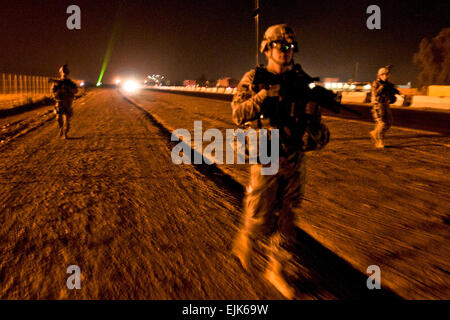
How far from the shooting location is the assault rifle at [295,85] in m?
2.23

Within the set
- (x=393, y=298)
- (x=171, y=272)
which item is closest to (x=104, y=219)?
(x=171, y=272)

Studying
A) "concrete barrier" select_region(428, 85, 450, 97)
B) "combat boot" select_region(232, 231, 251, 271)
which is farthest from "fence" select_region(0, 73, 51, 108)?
"concrete barrier" select_region(428, 85, 450, 97)

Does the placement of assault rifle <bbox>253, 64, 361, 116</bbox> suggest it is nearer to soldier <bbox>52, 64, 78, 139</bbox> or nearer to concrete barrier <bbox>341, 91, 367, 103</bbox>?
soldier <bbox>52, 64, 78, 139</bbox>

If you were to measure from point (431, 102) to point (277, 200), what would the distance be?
2239cm

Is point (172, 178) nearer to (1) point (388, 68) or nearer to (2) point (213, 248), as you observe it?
(2) point (213, 248)

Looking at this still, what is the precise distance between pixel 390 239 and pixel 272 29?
2365 mm

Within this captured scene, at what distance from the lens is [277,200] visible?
99.0 inches

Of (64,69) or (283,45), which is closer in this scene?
(283,45)

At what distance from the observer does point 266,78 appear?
2230mm

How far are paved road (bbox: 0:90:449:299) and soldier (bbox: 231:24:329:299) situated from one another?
15.2 inches

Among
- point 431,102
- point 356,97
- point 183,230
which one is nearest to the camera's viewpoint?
point 183,230

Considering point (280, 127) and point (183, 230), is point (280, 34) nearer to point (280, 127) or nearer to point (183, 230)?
point (280, 127)

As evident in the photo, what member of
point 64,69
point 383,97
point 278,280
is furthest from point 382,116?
point 64,69

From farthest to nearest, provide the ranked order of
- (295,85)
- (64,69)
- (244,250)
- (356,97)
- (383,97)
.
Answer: (356,97) < (64,69) < (383,97) < (244,250) < (295,85)
